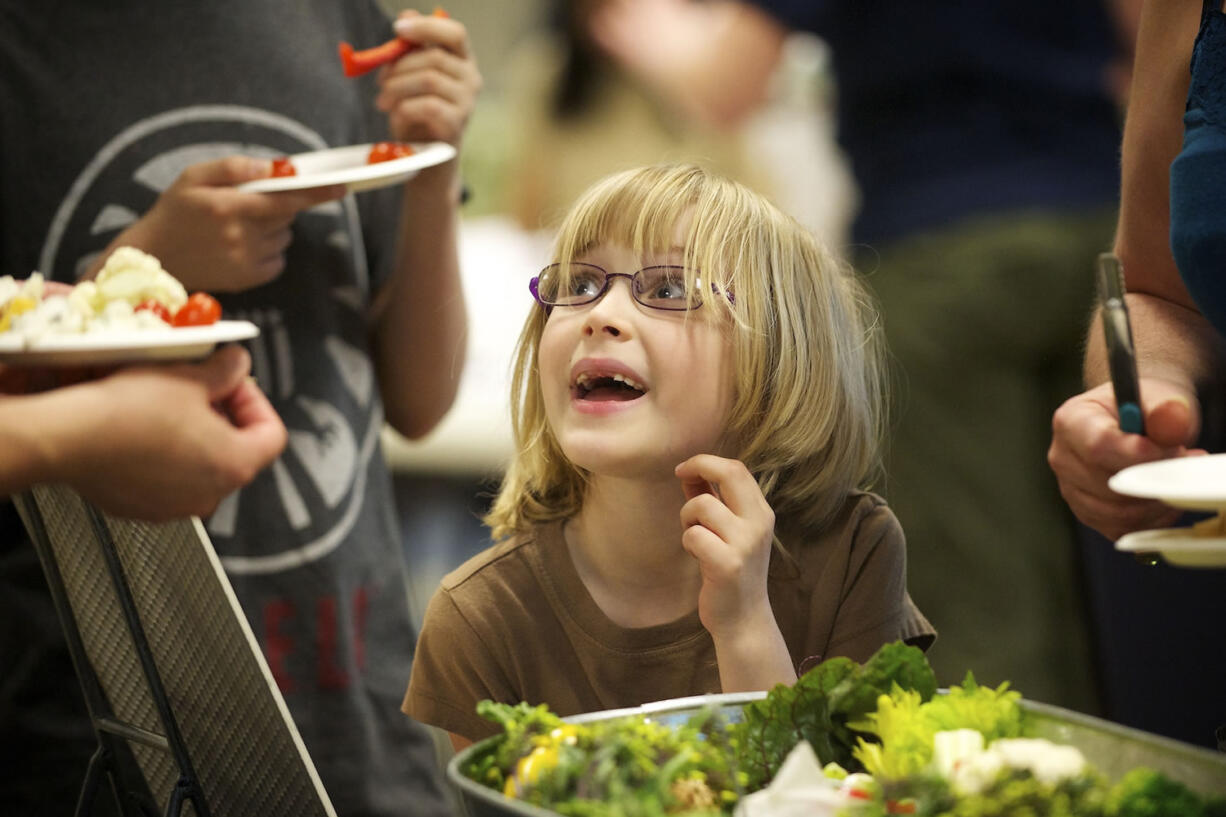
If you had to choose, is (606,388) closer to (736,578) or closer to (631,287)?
(631,287)

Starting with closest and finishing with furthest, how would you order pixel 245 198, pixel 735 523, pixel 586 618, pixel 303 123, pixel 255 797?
A: pixel 255 797, pixel 735 523, pixel 586 618, pixel 245 198, pixel 303 123

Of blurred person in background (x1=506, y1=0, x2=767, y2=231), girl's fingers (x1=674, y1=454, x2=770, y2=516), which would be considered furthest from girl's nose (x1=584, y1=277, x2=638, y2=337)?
blurred person in background (x1=506, y1=0, x2=767, y2=231)

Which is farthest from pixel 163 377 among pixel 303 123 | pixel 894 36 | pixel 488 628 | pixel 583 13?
pixel 583 13

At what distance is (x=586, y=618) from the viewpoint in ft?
3.99

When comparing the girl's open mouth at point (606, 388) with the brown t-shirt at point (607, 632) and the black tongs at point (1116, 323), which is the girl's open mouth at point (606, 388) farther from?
the black tongs at point (1116, 323)

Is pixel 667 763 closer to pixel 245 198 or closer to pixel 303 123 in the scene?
pixel 245 198

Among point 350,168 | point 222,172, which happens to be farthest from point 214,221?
point 350,168

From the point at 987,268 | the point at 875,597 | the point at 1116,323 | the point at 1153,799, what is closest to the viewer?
the point at 1153,799

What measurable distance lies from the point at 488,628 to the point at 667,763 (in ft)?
1.60

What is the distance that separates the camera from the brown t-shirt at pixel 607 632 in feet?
3.84

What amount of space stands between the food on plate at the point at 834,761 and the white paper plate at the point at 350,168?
73 cm

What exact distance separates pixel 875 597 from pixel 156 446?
0.68 meters

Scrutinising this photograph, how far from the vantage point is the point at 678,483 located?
1.22 meters

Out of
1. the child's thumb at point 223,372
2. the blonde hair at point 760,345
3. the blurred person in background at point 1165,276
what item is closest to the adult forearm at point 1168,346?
the blurred person in background at point 1165,276
